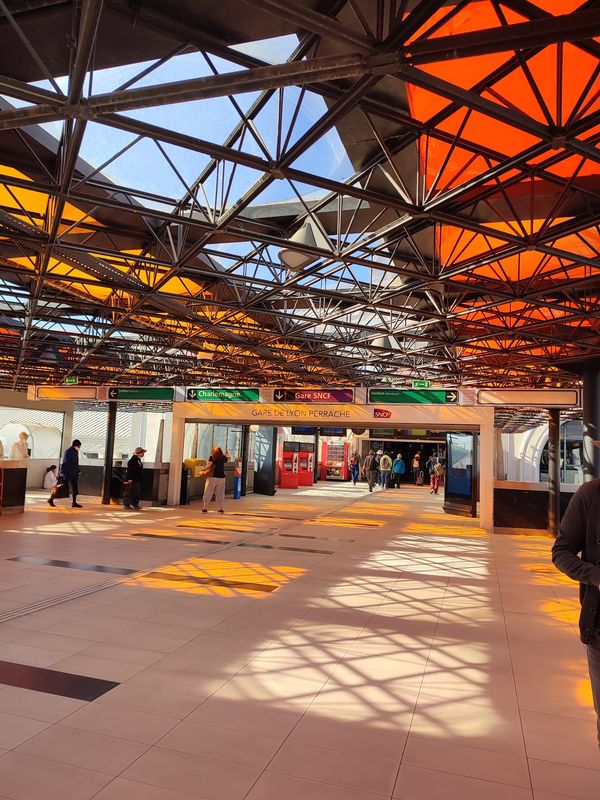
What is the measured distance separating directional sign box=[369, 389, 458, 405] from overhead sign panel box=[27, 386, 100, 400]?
10.5 metres

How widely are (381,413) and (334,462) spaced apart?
21297 millimetres

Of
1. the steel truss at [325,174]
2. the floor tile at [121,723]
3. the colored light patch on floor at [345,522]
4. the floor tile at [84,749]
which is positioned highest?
the steel truss at [325,174]

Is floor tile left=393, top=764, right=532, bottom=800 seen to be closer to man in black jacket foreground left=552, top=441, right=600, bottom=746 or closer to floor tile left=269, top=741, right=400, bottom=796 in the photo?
floor tile left=269, top=741, right=400, bottom=796

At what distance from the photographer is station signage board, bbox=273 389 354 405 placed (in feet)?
60.9

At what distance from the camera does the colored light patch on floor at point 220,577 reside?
7762 millimetres

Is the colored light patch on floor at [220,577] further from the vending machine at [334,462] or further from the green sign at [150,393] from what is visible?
the vending machine at [334,462]

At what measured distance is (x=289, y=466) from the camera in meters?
31.8

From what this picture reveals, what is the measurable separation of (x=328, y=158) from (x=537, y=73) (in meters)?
2.58

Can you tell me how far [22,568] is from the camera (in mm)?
8375

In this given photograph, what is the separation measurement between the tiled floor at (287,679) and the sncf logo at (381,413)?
26.1 ft

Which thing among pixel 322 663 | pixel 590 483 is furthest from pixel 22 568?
pixel 590 483

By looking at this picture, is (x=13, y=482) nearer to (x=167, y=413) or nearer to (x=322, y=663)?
(x=322, y=663)

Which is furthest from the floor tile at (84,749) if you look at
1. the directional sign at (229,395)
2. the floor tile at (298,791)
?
the directional sign at (229,395)

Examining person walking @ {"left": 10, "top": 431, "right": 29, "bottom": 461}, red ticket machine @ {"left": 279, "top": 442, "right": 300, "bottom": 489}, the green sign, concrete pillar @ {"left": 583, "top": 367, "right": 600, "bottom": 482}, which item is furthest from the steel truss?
red ticket machine @ {"left": 279, "top": 442, "right": 300, "bottom": 489}
